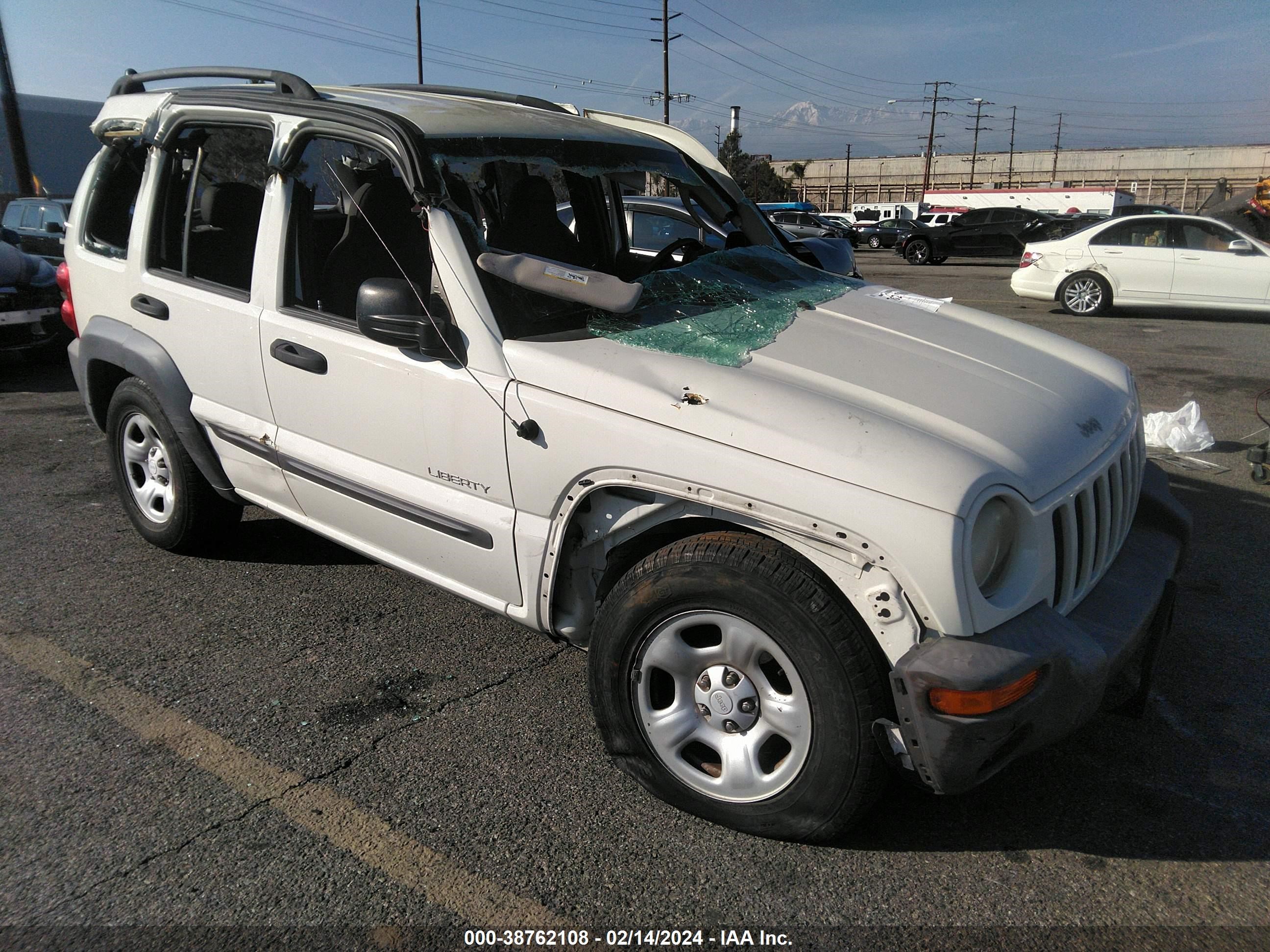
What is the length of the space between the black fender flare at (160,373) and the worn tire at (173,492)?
0.08 meters

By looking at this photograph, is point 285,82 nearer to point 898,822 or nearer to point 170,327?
point 170,327

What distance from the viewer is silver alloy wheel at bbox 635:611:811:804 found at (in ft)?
7.89

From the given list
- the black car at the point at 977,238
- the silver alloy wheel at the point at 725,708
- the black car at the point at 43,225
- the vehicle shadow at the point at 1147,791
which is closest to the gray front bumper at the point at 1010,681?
the silver alloy wheel at the point at 725,708

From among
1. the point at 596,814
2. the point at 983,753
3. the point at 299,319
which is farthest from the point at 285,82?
the point at 983,753

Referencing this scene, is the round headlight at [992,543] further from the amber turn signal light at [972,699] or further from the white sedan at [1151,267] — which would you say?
the white sedan at [1151,267]

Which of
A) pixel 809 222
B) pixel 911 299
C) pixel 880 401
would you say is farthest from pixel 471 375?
pixel 809 222

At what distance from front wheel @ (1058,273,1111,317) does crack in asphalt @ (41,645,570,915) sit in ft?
40.7

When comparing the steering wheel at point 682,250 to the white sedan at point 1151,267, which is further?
the white sedan at point 1151,267

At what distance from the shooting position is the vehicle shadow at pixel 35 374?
8484 mm

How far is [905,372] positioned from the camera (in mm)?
2754

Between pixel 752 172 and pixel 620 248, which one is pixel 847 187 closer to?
pixel 752 172

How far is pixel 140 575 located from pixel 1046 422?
3.94 metres

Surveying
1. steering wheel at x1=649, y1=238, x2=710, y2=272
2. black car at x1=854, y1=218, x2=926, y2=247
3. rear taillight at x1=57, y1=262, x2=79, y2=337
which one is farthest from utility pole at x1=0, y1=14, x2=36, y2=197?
black car at x1=854, y1=218, x2=926, y2=247

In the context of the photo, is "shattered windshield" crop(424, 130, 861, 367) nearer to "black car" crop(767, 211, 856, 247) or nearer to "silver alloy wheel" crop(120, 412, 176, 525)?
"silver alloy wheel" crop(120, 412, 176, 525)
